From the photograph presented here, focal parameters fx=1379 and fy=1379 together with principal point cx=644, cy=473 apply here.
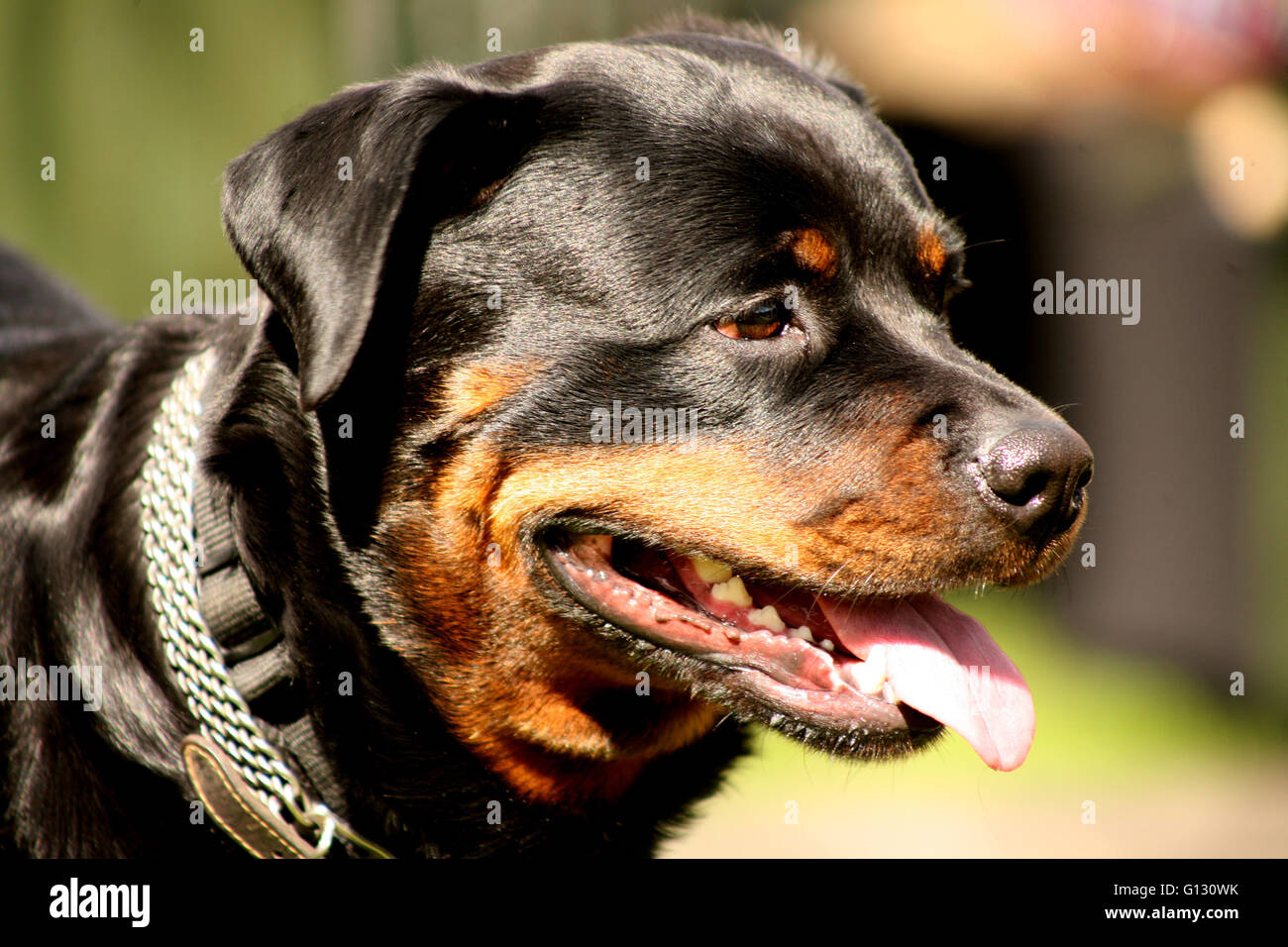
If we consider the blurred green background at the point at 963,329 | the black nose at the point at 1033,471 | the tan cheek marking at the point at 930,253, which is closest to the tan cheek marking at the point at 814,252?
the tan cheek marking at the point at 930,253

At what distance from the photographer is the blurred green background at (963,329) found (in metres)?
5.91

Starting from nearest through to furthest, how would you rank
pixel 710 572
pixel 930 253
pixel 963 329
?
pixel 710 572, pixel 930 253, pixel 963 329

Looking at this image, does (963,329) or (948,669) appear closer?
(948,669)

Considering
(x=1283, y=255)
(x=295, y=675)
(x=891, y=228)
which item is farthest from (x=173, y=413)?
(x=1283, y=255)

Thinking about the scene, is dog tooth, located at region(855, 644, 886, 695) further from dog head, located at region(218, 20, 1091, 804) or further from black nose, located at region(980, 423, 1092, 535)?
black nose, located at region(980, 423, 1092, 535)

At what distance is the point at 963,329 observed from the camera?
9062 mm

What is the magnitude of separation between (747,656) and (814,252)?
75 cm

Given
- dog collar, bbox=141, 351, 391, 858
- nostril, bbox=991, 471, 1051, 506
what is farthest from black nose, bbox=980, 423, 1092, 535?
dog collar, bbox=141, 351, 391, 858

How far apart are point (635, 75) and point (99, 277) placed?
6.40 metres

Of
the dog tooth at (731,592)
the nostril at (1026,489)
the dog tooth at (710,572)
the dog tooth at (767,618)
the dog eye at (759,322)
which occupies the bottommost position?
the dog tooth at (767,618)

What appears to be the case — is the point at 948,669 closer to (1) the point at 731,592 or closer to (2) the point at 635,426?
(1) the point at 731,592

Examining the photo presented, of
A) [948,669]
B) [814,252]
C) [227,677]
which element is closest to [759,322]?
[814,252]

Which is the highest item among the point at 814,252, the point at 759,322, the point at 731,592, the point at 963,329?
the point at 963,329

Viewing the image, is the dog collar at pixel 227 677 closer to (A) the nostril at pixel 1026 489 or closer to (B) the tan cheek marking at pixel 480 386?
(B) the tan cheek marking at pixel 480 386
